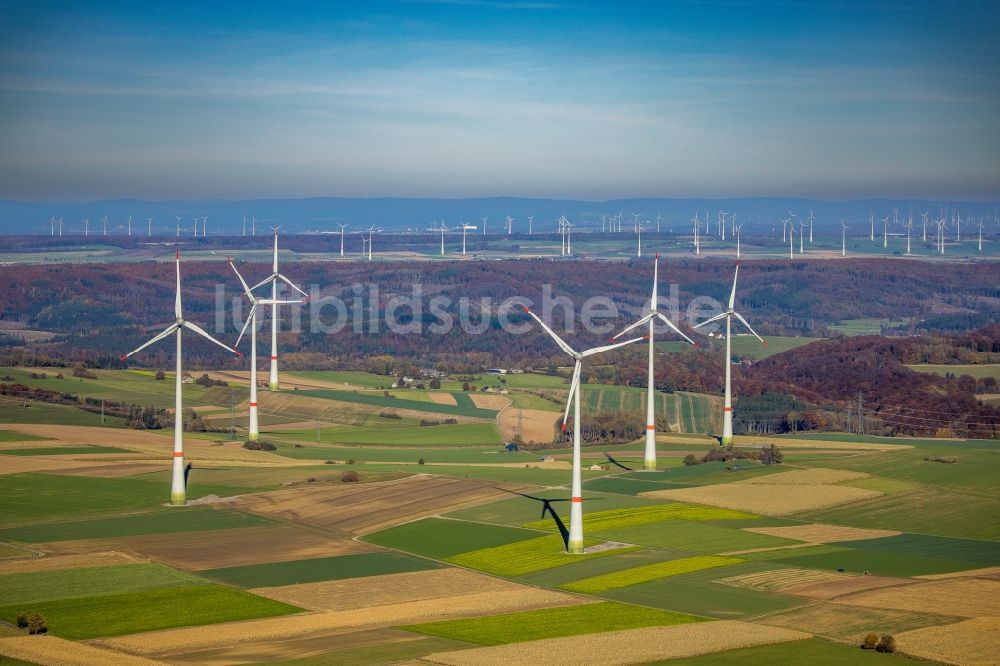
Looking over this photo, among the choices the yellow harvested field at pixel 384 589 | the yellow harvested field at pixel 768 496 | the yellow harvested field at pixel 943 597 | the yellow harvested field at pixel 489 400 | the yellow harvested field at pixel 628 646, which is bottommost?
the yellow harvested field at pixel 384 589

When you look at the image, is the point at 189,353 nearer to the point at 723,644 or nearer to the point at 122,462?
the point at 122,462

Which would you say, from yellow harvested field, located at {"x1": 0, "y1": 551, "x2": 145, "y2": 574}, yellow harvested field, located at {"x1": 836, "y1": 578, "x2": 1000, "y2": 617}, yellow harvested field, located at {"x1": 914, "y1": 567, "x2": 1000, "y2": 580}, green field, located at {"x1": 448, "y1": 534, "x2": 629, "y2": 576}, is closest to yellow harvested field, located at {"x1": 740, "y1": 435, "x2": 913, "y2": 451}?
green field, located at {"x1": 448, "y1": 534, "x2": 629, "y2": 576}

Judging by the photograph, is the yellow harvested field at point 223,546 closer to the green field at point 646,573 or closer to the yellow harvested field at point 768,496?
the green field at point 646,573

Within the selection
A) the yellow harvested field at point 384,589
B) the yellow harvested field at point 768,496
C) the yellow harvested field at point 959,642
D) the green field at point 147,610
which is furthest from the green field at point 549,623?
the yellow harvested field at point 768,496

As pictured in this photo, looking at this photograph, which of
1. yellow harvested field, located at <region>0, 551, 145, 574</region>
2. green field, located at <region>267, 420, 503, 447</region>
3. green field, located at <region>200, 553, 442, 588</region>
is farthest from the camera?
green field, located at <region>267, 420, 503, 447</region>

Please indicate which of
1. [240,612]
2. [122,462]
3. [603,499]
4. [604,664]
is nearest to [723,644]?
[604,664]

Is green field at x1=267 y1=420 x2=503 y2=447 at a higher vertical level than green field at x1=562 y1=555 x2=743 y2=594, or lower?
higher

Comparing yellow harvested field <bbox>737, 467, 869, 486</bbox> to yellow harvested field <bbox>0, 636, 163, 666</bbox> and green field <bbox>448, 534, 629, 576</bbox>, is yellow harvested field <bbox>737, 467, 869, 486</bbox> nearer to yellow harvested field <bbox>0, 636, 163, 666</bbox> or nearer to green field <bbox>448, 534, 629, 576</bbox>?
green field <bbox>448, 534, 629, 576</bbox>
